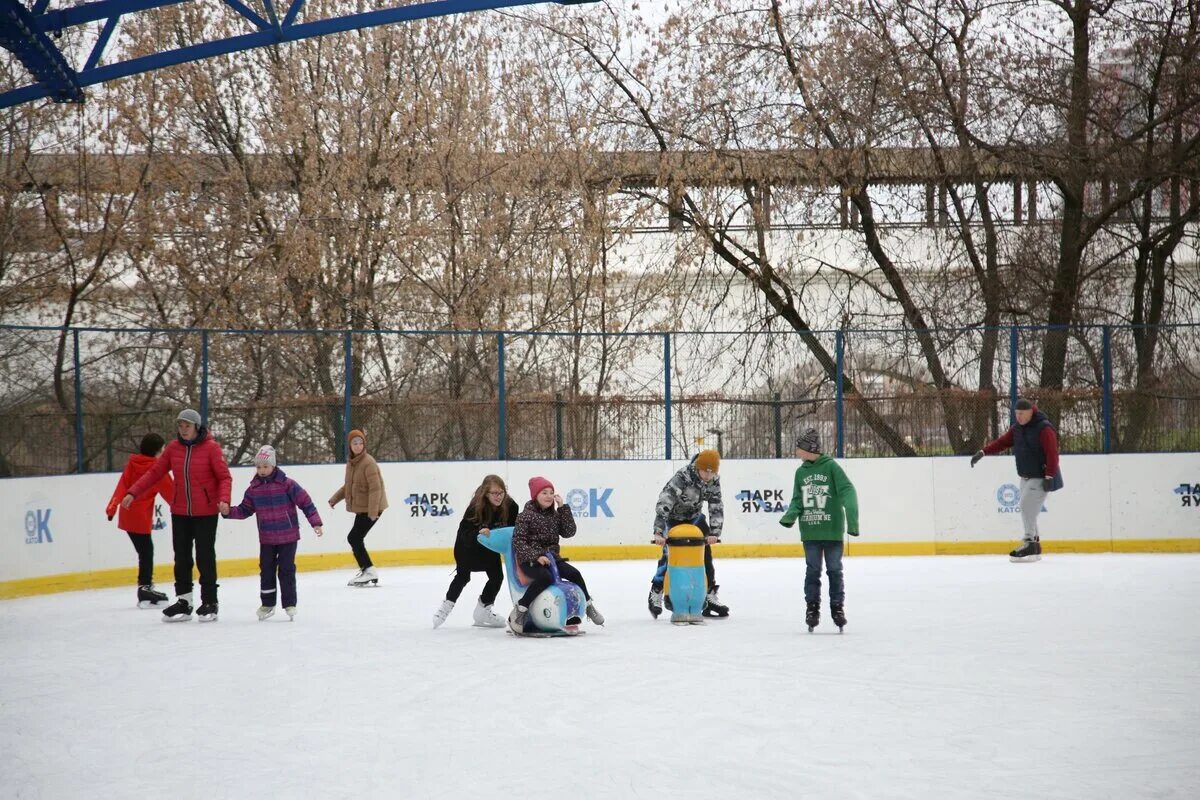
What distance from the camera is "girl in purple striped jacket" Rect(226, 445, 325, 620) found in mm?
10695

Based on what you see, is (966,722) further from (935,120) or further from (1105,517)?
(935,120)

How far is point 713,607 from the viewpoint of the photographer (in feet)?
35.4

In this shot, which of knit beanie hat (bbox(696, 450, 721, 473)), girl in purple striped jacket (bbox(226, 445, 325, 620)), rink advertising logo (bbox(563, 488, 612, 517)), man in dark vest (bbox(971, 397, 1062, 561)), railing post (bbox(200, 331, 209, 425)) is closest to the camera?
knit beanie hat (bbox(696, 450, 721, 473))

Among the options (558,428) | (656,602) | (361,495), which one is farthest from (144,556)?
(558,428)

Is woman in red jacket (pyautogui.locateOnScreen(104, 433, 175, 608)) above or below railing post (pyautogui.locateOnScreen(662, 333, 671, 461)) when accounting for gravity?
below

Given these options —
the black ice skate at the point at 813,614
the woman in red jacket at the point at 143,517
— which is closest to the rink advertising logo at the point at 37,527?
the woman in red jacket at the point at 143,517

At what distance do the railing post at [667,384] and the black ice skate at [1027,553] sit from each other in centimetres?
451

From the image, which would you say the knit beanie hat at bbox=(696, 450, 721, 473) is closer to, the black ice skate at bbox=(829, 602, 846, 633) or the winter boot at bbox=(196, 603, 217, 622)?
the black ice skate at bbox=(829, 602, 846, 633)

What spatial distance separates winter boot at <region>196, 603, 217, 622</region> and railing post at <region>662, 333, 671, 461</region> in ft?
24.7

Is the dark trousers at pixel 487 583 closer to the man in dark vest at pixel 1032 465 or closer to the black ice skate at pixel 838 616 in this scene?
the black ice skate at pixel 838 616

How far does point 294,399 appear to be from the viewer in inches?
696

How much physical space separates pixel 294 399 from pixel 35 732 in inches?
446

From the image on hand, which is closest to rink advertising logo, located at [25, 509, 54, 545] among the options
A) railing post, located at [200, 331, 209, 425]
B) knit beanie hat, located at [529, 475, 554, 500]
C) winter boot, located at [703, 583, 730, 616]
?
railing post, located at [200, 331, 209, 425]

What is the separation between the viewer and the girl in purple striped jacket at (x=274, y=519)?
421 inches
